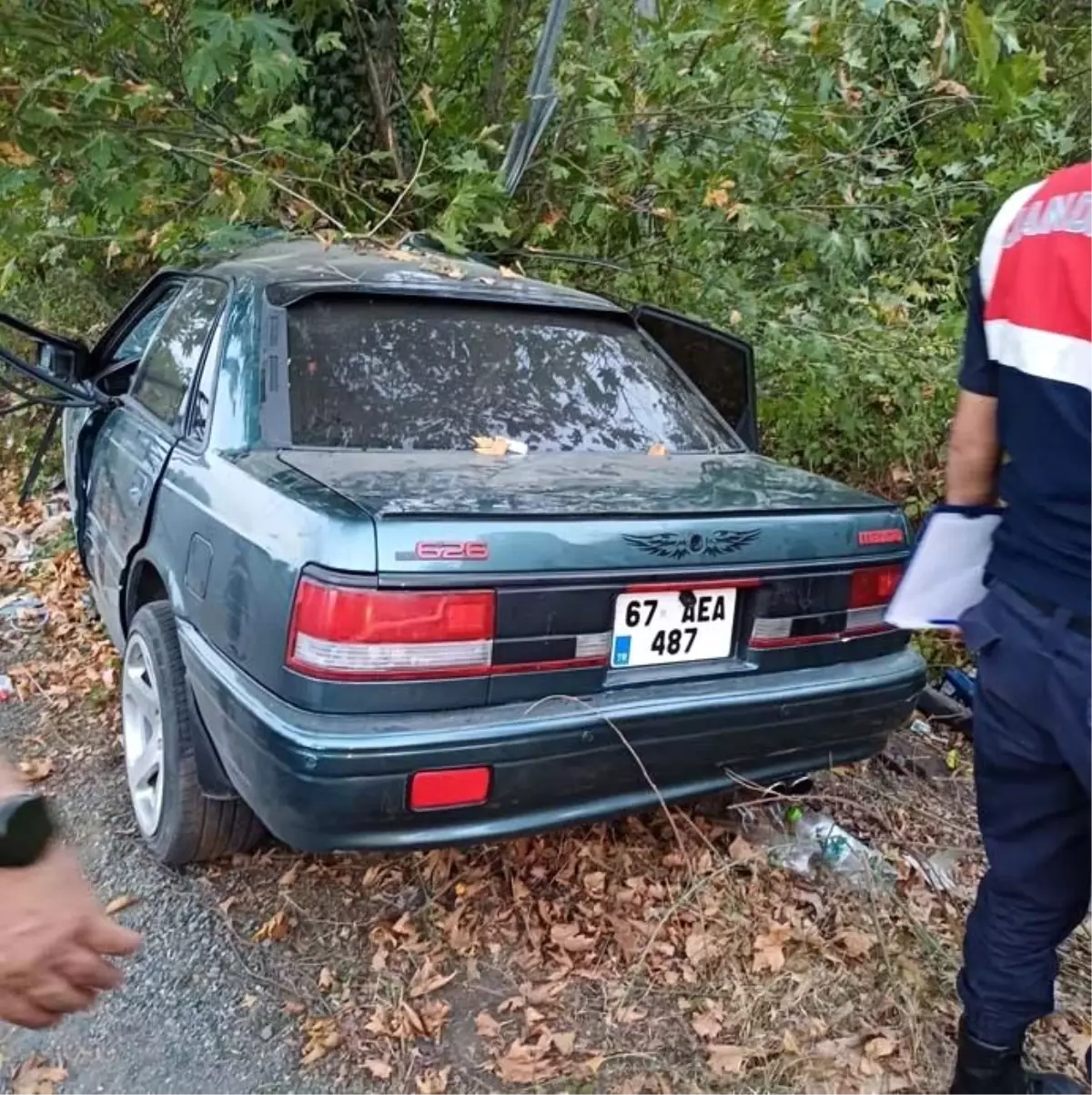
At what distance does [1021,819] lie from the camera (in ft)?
6.86

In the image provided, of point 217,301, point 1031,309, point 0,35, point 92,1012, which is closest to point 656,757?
point 1031,309

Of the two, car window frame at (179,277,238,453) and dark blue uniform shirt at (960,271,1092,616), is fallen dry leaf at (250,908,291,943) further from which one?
dark blue uniform shirt at (960,271,1092,616)

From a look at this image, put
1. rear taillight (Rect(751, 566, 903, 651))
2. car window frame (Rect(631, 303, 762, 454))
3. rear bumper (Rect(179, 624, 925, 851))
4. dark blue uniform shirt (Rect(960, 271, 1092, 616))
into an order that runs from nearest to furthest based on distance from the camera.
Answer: dark blue uniform shirt (Rect(960, 271, 1092, 616)) < rear bumper (Rect(179, 624, 925, 851)) < rear taillight (Rect(751, 566, 903, 651)) < car window frame (Rect(631, 303, 762, 454))

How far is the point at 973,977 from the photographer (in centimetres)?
219

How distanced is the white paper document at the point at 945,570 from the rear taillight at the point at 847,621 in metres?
0.37

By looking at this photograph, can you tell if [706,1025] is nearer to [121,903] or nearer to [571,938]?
[571,938]

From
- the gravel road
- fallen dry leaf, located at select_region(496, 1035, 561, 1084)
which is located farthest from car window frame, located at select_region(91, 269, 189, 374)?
fallen dry leaf, located at select_region(496, 1035, 561, 1084)

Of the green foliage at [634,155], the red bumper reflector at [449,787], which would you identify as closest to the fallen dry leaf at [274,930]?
the red bumper reflector at [449,787]

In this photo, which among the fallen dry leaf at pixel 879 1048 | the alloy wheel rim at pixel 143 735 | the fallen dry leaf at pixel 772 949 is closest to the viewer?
the fallen dry leaf at pixel 879 1048

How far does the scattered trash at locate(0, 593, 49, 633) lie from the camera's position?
15.9ft

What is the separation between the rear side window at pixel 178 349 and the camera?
10.4ft

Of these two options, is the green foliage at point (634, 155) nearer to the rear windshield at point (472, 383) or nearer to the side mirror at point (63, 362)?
the side mirror at point (63, 362)

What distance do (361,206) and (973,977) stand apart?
14.9 feet

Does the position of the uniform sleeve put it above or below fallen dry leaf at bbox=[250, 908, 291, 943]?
above
